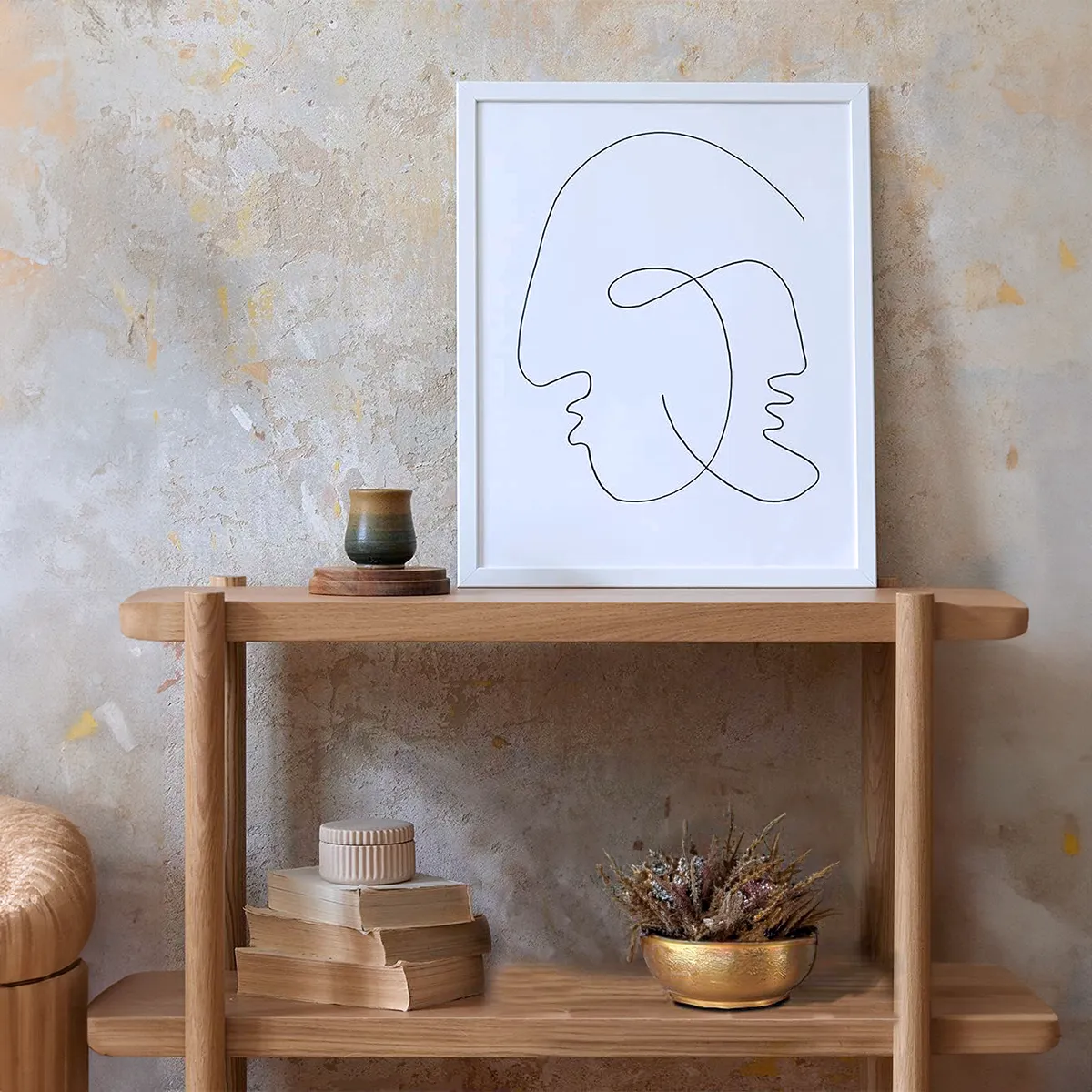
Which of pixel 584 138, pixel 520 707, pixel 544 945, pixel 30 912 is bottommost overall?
pixel 544 945

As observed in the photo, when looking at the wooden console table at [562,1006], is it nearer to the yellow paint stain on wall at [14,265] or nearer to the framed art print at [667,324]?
the framed art print at [667,324]

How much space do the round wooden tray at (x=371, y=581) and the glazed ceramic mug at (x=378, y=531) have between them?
0.02 metres

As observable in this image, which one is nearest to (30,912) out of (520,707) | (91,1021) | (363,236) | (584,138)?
(91,1021)

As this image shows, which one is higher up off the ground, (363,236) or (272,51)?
(272,51)

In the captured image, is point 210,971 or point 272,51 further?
point 272,51

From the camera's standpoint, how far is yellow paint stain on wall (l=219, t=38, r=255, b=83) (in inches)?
60.9

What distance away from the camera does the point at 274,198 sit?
155 cm

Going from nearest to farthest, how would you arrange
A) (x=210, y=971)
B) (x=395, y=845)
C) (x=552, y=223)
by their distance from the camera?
(x=210, y=971) < (x=395, y=845) < (x=552, y=223)

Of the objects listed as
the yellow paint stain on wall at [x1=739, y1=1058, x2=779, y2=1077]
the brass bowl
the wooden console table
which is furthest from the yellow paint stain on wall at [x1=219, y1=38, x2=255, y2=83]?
the yellow paint stain on wall at [x1=739, y1=1058, x2=779, y2=1077]

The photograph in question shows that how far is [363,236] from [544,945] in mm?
971

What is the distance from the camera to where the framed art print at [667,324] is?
1501mm

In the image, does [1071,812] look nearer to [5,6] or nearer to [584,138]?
[584,138]

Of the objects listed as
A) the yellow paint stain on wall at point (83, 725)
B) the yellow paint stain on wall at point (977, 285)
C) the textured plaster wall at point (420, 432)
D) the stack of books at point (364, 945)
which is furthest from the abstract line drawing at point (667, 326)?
the yellow paint stain on wall at point (83, 725)

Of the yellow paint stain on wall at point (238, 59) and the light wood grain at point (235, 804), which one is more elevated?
the yellow paint stain on wall at point (238, 59)
